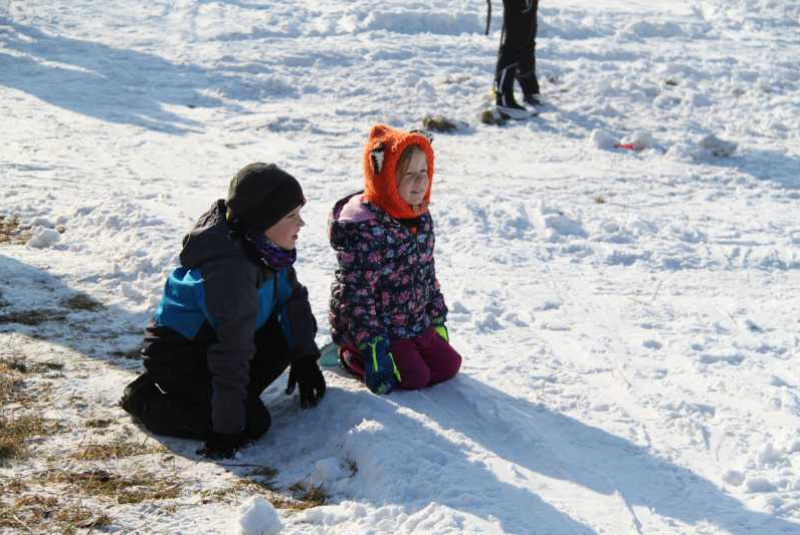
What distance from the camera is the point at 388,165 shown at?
417 centimetres

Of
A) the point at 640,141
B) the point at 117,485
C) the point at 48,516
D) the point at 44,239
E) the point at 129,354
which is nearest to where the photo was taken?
the point at 48,516

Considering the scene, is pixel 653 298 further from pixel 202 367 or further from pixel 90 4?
pixel 90 4

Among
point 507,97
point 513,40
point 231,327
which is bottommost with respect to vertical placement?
point 231,327

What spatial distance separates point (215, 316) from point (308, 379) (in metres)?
0.69

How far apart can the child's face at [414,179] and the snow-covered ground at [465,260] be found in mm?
964

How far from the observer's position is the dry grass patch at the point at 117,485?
3.46 meters

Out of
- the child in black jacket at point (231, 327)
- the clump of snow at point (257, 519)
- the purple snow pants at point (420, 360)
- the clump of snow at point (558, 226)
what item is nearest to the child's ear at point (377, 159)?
the child in black jacket at point (231, 327)

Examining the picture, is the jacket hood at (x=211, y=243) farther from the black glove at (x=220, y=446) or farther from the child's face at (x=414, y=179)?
the child's face at (x=414, y=179)

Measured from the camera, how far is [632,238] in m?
6.91

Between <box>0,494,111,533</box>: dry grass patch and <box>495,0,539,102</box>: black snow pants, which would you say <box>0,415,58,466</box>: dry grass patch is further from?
<box>495,0,539,102</box>: black snow pants

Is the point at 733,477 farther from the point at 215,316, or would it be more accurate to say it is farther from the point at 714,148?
the point at 714,148

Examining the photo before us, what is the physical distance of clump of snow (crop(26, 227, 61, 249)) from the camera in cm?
622

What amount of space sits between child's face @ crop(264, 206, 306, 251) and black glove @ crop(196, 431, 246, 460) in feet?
2.78

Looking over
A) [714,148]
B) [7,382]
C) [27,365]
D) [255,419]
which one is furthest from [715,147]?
[7,382]
